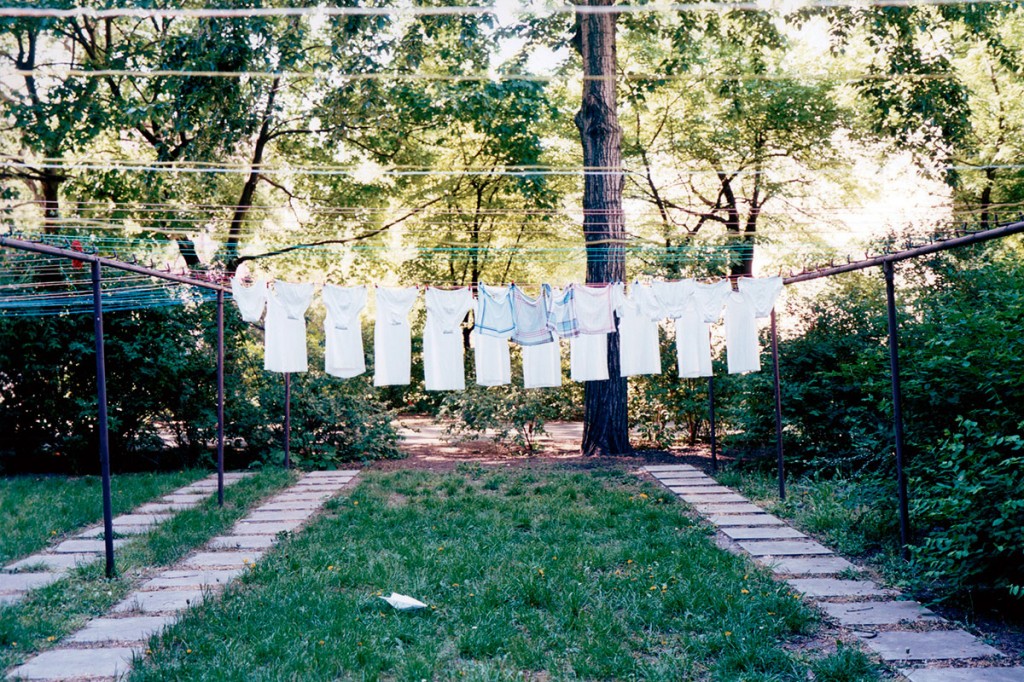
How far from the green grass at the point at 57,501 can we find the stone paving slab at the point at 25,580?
55cm

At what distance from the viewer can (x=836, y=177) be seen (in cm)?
1598

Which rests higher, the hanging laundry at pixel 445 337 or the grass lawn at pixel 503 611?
the hanging laundry at pixel 445 337

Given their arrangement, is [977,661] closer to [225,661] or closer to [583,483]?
[225,661]

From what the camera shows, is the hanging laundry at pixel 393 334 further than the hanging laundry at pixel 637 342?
No

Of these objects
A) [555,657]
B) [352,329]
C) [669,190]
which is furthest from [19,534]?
[669,190]

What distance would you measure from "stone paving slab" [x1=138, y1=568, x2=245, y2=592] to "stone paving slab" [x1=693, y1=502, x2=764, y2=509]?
13.8 feet

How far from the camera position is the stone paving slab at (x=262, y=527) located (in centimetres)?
671

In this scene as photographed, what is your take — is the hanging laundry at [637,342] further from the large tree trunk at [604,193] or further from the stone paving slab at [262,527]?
the stone paving slab at [262,527]

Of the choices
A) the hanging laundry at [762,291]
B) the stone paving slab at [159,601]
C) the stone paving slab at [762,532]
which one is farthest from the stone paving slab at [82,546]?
the hanging laundry at [762,291]

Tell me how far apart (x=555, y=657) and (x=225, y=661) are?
1660mm

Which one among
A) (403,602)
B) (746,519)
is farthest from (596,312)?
(403,602)

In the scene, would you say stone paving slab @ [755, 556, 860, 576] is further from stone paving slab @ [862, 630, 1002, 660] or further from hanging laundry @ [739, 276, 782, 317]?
hanging laundry @ [739, 276, 782, 317]

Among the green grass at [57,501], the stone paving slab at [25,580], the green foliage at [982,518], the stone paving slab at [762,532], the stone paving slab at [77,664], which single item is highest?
the green foliage at [982,518]

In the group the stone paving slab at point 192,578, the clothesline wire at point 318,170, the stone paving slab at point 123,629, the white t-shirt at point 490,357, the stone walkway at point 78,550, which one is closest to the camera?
the stone paving slab at point 123,629
